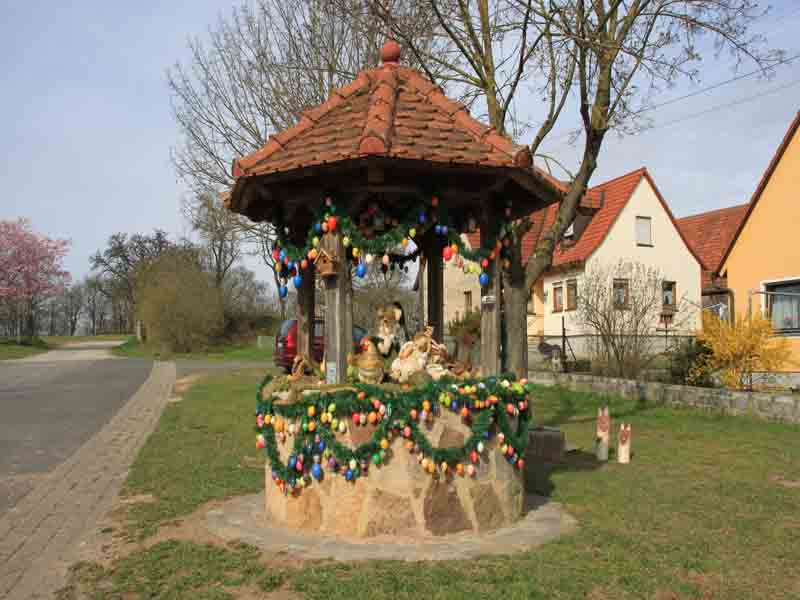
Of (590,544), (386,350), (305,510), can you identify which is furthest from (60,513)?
(590,544)

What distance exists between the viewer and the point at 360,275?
18.2 ft

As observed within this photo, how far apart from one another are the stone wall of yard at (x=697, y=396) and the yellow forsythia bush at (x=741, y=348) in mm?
768

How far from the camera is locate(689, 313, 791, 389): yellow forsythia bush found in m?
12.5

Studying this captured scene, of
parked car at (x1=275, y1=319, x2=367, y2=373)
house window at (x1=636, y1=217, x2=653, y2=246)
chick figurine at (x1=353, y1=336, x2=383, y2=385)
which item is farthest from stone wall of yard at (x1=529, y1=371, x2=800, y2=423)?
house window at (x1=636, y1=217, x2=653, y2=246)

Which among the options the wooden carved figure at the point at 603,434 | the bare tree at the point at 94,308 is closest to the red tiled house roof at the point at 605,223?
the wooden carved figure at the point at 603,434

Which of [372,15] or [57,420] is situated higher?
[372,15]

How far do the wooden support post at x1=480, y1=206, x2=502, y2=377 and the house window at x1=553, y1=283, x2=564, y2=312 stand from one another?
21867mm

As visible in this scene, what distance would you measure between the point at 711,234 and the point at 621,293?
17188 mm

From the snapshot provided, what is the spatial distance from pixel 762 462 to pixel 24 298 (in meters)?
53.6

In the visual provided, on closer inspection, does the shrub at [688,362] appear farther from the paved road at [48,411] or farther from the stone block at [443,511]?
the paved road at [48,411]

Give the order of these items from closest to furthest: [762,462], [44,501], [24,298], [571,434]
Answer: [44,501] → [762,462] → [571,434] → [24,298]

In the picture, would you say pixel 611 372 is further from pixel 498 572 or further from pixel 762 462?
pixel 498 572

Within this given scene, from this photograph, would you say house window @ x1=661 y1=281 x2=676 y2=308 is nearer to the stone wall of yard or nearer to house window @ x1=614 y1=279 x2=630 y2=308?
house window @ x1=614 y1=279 x2=630 y2=308

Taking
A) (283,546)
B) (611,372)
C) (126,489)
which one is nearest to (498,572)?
(283,546)
